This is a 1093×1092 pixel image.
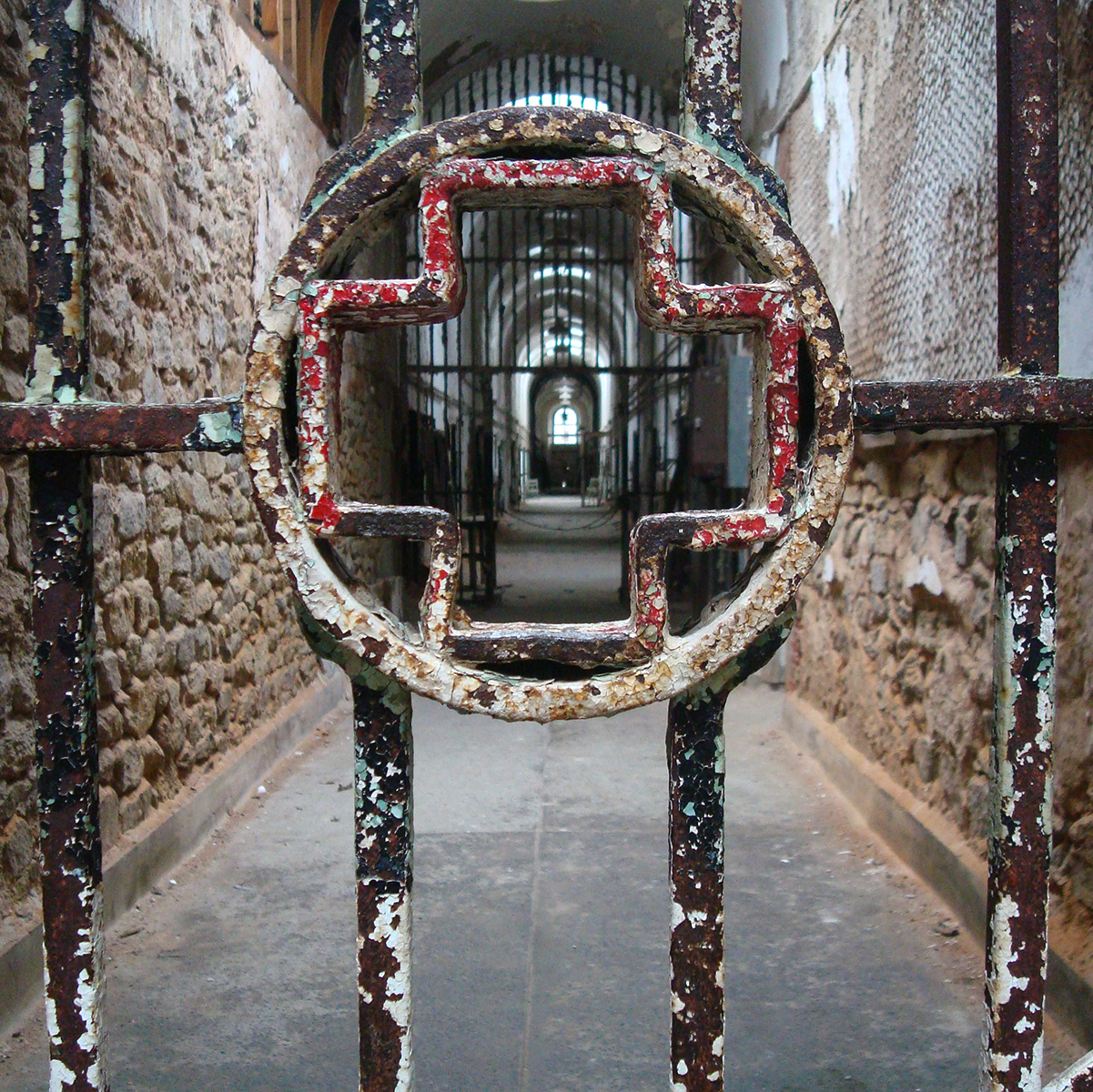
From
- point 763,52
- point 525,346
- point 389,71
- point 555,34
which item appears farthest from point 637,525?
point 525,346

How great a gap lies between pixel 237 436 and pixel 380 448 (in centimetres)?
497

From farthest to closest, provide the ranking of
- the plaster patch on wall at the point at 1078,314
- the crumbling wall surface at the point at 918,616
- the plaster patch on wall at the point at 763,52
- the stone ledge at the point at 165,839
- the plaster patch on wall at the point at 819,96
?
the plaster patch on wall at the point at 763,52
the plaster patch on wall at the point at 819,96
the crumbling wall surface at the point at 918,616
the stone ledge at the point at 165,839
the plaster patch on wall at the point at 1078,314

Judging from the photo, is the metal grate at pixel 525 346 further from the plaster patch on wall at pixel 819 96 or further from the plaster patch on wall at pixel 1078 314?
the plaster patch on wall at pixel 1078 314

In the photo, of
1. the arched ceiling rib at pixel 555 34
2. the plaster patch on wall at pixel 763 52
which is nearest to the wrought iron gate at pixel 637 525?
the plaster patch on wall at pixel 763 52

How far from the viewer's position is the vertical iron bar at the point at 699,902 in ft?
3.09

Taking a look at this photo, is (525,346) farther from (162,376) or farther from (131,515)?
(131,515)

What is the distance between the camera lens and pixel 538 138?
88 cm

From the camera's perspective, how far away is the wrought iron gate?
89 centimetres

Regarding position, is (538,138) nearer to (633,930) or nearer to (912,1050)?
(912,1050)

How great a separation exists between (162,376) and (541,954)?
1.90 metres

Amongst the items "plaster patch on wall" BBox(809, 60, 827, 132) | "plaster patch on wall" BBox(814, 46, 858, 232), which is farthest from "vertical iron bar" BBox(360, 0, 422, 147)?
"plaster patch on wall" BBox(809, 60, 827, 132)

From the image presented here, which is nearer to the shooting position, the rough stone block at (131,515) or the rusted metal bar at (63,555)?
the rusted metal bar at (63,555)

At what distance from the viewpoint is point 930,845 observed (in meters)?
2.54

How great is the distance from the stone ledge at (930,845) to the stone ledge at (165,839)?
1.86 metres
